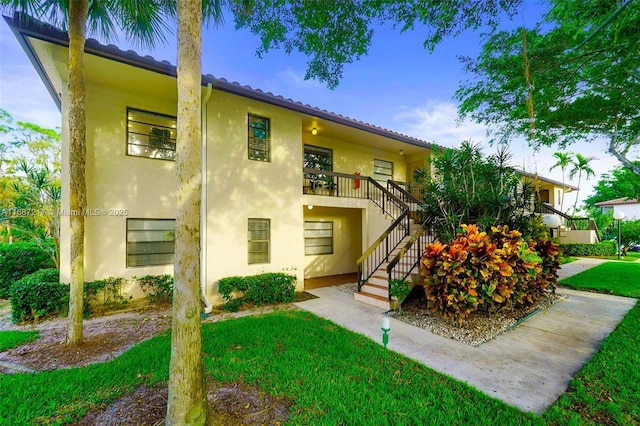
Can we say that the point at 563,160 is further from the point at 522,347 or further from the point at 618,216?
the point at 522,347

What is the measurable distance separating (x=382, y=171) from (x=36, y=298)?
484 inches

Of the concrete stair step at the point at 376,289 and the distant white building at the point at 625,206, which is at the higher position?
the distant white building at the point at 625,206

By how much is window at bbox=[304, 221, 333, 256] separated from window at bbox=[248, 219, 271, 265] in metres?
2.83

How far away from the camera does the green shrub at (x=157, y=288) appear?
271 inches

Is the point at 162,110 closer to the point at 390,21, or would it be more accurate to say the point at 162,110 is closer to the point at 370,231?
the point at 390,21

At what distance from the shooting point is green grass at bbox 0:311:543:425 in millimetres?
2854

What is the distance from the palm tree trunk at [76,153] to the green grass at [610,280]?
13.2 metres

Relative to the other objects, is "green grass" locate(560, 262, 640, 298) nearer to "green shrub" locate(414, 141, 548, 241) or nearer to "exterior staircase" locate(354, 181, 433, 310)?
"green shrub" locate(414, 141, 548, 241)

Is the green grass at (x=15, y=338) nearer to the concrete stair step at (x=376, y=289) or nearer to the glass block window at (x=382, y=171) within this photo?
the concrete stair step at (x=376, y=289)

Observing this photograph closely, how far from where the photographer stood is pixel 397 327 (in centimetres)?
567

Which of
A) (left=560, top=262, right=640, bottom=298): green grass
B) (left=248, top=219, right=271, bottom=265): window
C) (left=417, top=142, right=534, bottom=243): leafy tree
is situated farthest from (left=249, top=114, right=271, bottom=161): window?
(left=560, top=262, right=640, bottom=298): green grass

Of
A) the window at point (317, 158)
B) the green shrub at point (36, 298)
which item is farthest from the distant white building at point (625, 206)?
the green shrub at point (36, 298)

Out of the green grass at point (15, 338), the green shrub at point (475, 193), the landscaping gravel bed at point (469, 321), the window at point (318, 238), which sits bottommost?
the landscaping gravel bed at point (469, 321)

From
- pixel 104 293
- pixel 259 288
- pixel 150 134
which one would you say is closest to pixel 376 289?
pixel 259 288
